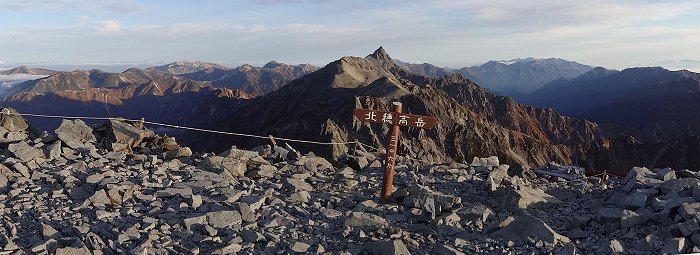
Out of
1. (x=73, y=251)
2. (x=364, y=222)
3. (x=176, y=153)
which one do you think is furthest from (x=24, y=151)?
(x=364, y=222)

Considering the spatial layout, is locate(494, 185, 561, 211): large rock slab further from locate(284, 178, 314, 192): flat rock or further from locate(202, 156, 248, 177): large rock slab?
locate(202, 156, 248, 177): large rock slab

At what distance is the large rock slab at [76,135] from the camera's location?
14688 mm

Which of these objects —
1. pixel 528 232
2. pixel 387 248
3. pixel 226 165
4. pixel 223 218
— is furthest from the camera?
pixel 226 165

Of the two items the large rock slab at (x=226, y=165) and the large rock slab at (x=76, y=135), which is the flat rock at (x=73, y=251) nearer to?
the large rock slab at (x=226, y=165)

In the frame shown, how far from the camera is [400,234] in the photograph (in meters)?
10.4

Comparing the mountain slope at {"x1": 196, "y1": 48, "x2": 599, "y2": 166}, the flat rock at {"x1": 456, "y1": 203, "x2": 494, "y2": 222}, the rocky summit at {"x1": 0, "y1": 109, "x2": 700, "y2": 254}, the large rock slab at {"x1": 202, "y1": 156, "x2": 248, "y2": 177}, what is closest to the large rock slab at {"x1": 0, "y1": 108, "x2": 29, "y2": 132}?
the rocky summit at {"x1": 0, "y1": 109, "x2": 700, "y2": 254}

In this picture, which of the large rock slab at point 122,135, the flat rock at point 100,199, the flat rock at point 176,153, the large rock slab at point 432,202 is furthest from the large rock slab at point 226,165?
the large rock slab at point 432,202

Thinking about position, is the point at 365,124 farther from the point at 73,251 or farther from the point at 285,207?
the point at 73,251

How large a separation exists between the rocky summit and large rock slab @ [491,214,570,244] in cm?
2

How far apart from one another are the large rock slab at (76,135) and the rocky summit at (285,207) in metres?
0.04

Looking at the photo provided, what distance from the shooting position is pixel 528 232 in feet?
33.6

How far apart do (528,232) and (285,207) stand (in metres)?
5.28

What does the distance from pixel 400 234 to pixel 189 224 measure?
4273 mm

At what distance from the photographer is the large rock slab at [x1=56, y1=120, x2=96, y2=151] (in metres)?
14.7
